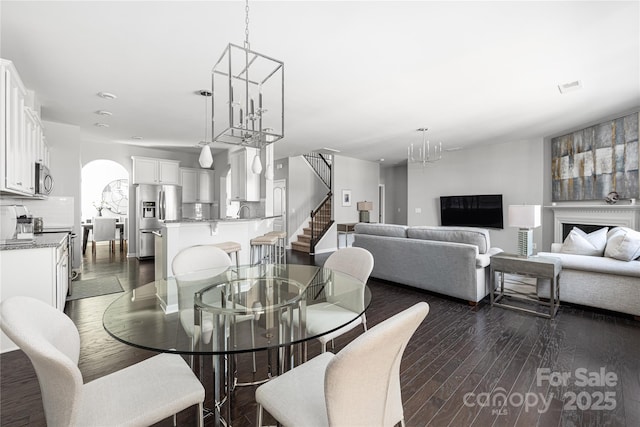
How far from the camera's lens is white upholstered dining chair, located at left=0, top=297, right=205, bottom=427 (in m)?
0.89

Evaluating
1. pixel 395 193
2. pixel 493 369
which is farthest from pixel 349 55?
pixel 395 193

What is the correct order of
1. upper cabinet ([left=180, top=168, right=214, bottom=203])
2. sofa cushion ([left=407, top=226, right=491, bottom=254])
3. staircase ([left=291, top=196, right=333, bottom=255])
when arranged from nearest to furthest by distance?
sofa cushion ([left=407, top=226, right=491, bottom=254])
upper cabinet ([left=180, top=168, right=214, bottom=203])
staircase ([left=291, top=196, right=333, bottom=255])

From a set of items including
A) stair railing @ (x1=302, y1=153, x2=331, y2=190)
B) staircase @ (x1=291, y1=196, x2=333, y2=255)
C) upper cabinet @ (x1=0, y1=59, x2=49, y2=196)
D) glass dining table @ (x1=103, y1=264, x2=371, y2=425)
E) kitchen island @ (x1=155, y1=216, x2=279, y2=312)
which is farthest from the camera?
stair railing @ (x1=302, y1=153, x2=331, y2=190)

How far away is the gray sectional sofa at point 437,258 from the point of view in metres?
3.46

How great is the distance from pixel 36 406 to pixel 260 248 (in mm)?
3322

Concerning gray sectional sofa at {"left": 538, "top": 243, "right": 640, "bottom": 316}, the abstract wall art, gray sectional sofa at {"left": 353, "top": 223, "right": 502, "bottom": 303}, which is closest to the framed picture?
gray sectional sofa at {"left": 353, "top": 223, "right": 502, "bottom": 303}

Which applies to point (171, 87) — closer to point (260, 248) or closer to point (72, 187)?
point (260, 248)

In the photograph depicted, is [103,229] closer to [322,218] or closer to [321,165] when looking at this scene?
[322,218]

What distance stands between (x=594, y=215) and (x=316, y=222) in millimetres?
5894

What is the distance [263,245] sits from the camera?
191 inches

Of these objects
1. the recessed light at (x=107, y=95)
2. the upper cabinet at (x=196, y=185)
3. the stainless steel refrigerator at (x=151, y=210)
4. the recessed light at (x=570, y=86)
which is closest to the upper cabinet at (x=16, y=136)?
the recessed light at (x=107, y=95)

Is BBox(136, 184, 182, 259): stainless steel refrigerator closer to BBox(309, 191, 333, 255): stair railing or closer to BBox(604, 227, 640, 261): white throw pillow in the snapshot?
BBox(309, 191, 333, 255): stair railing

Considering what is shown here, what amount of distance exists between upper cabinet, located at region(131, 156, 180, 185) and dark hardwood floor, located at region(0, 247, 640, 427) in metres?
4.08

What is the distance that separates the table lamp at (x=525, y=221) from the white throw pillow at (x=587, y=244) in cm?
82
